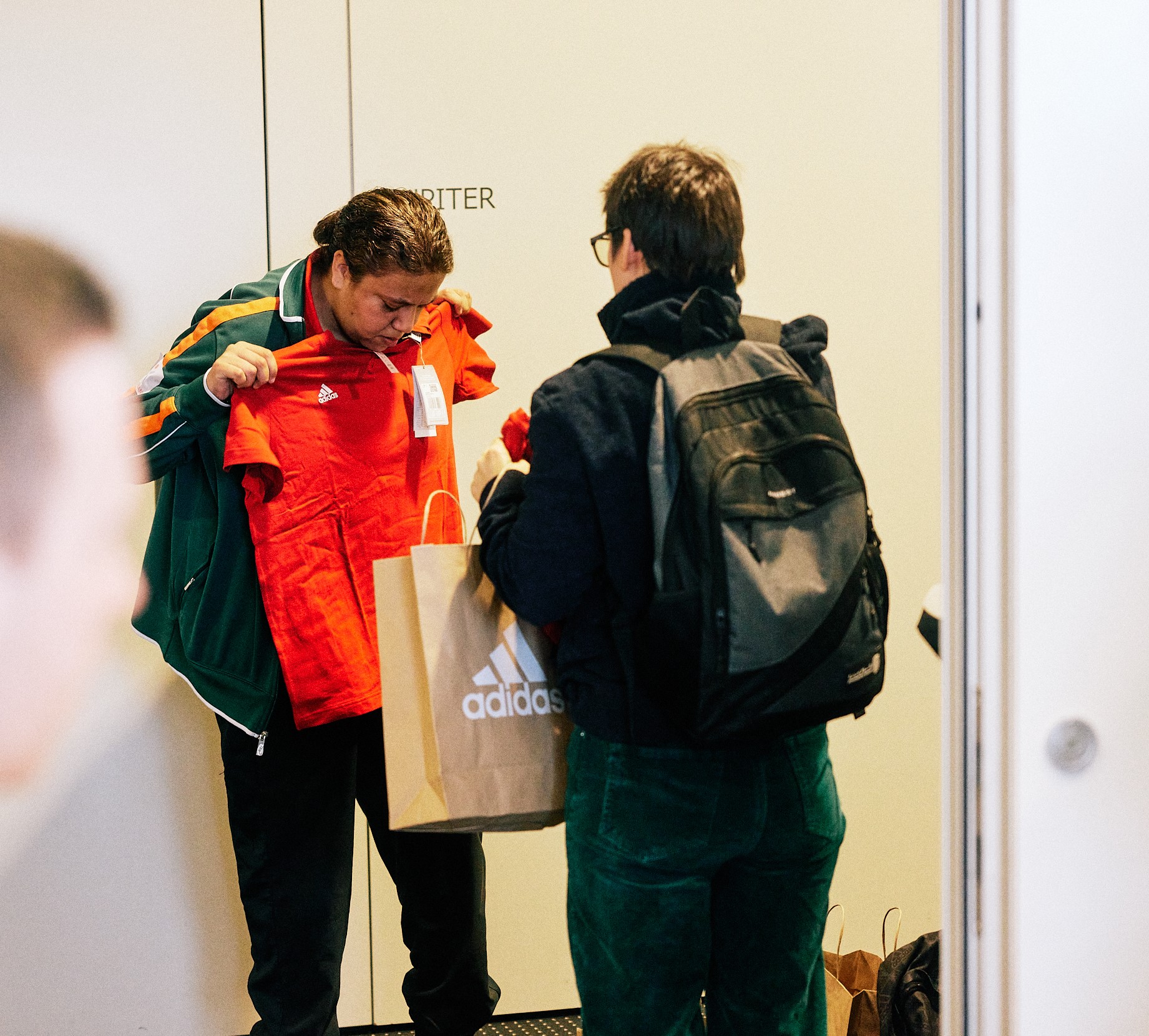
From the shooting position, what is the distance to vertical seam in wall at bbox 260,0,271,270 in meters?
2.14

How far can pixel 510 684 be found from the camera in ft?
4.72

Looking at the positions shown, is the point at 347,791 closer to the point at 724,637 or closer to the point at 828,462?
the point at 724,637

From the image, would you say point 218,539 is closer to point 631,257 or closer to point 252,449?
point 252,449

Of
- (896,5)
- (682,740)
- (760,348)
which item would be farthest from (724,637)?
(896,5)

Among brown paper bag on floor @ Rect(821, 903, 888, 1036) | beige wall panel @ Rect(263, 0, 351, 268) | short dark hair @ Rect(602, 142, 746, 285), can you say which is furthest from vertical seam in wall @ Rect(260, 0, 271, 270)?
brown paper bag on floor @ Rect(821, 903, 888, 1036)

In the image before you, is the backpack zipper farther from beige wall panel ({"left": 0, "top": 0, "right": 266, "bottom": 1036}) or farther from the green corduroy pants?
beige wall panel ({"left": 0, "top": 0, "right": 266, "bottom": 1036})

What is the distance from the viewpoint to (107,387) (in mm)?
2160

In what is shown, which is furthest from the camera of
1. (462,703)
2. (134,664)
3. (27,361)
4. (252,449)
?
(134,664)

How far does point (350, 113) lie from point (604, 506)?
1349mm

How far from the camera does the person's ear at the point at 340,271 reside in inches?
68.4

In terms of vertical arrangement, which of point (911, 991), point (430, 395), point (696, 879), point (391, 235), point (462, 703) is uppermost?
point (391, 235)

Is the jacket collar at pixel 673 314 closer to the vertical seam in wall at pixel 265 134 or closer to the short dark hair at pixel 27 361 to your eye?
the vertical seam in wall at pixel 265 134

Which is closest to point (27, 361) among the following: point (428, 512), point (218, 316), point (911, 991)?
point (218, 316)

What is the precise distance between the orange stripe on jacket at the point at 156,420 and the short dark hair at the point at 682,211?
809mm
